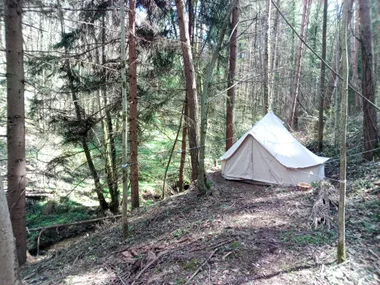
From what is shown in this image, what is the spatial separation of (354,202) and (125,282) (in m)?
4.04

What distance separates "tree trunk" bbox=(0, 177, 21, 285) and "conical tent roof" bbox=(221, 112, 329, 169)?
256 inches

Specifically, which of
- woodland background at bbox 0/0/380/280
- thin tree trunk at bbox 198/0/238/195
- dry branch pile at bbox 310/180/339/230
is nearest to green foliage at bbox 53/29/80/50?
woodland background at bbox 0/0/380/280

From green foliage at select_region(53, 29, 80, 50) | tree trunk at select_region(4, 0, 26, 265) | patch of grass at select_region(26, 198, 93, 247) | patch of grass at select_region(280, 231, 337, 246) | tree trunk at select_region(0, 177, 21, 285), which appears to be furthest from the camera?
patch of grass at select_region(26, 198, 93, 247)

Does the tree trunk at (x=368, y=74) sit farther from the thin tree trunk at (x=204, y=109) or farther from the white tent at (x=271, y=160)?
the thin tree trunk at (x=204, y=109)

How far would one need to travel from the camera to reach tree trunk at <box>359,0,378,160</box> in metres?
6.48

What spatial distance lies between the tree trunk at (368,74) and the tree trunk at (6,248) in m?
7.38

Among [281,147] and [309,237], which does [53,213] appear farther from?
[309,237]

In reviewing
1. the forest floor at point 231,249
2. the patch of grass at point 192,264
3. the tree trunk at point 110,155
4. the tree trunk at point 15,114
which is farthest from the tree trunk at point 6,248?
the tree trunk at point 110,155

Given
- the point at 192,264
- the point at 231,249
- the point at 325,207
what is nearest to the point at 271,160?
the point at 325,207

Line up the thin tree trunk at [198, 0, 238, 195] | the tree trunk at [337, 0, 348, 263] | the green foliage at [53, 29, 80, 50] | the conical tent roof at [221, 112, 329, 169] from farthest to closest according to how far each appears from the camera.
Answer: the green foliage at [53, 29, 80, 50]
the conical tent roof at [221, 112, 329, 169]
the thin tree trunk at [198, 0, 238, 195]
the tree trunk at [337, 0, 348, 263]

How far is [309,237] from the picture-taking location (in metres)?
3.54

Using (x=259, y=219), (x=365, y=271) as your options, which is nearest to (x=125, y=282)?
(x=259, y=219)

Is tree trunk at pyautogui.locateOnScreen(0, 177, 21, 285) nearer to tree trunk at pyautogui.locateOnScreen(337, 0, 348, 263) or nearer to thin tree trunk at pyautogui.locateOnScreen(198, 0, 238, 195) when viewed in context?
tree trunk at pyautogui.locateOnScreen(337, 0, 348, 263)

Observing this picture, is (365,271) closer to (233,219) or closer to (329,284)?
(329,284)
